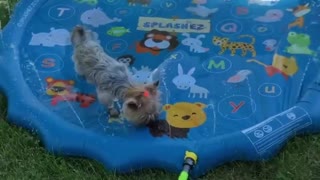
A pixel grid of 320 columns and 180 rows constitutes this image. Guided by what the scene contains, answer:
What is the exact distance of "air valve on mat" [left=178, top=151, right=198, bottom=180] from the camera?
1.87 meters

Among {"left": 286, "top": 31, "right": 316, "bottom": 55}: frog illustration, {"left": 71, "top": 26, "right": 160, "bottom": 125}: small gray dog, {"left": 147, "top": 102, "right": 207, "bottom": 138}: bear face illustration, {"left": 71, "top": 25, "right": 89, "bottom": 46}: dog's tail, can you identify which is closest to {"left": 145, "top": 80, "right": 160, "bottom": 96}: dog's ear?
{"left": 71, "top": 26, "right": 160, "bottom": 125}: small gray dog

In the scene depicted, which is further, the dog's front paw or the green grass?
the dog's front paw

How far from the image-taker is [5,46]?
2445mm

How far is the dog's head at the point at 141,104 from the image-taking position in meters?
1.94

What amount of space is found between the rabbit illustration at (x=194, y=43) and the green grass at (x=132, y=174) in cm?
56

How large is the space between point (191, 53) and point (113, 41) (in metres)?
0.32

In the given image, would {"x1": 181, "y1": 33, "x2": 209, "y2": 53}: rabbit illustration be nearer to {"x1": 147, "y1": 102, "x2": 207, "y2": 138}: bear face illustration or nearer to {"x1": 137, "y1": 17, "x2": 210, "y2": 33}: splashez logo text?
{"x1": 137, "y1": 17, "x2": 210, "y2": 33}: splashez logo text

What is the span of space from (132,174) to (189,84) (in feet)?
1.46

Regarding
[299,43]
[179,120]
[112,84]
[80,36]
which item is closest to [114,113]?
[112,84]

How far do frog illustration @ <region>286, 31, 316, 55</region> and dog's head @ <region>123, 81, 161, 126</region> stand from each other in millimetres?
651

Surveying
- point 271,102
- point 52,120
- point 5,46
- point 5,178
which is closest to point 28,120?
point 52,120

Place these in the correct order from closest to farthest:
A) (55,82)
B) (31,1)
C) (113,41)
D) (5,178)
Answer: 1. (5,178)
2. (55,82)
3. (113,41)
4. (31,1)

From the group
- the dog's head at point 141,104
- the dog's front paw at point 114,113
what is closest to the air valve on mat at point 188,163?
the dog's head at point 141,104

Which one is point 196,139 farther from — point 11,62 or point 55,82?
point 11,62
